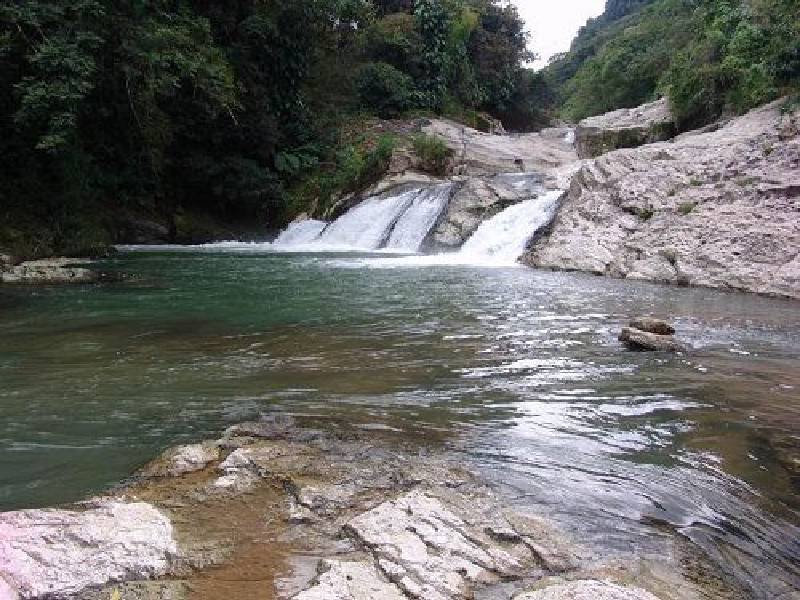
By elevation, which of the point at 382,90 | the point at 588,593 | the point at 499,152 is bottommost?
the point at 588,593

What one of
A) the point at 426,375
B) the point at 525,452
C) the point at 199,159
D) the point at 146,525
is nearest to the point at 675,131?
the point at 199,159

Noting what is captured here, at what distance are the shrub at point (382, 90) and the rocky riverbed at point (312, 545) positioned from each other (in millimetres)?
25762

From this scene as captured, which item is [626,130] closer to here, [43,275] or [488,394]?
[43,275]

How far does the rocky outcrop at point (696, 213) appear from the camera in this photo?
11.3 meters

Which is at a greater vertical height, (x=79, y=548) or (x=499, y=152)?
(x=499, y=152)

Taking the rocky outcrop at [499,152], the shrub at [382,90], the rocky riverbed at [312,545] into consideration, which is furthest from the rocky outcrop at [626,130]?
the rocky riverbed at [312,545]

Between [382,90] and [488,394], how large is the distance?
80.4ft

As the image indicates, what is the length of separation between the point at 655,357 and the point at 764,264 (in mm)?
5883

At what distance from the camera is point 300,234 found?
21453mm

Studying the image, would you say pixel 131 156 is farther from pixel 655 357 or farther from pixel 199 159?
pixel 655 357

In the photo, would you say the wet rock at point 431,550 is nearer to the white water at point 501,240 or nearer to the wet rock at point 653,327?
the wet rock at point 653,327

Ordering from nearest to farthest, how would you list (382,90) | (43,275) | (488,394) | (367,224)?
(488,394) → (43,275) → (367,224) → (382,90)

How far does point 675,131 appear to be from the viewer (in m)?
18.9

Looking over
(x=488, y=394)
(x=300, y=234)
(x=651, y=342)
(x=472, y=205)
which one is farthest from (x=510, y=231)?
(x=488, y=394)
